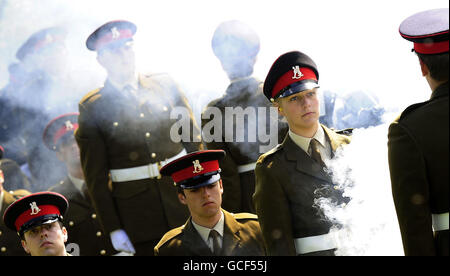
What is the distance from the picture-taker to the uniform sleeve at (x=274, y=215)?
3.75 metres

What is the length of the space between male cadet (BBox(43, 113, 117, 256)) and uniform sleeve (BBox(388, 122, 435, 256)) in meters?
2.92

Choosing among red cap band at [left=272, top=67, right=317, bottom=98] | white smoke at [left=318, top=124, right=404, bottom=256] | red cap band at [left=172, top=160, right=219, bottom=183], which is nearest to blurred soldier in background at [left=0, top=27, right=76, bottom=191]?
red cap band at [left=172, top=160, right=219, bottom=183]

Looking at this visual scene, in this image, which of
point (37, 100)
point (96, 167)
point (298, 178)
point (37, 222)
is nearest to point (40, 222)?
point (37, 222)

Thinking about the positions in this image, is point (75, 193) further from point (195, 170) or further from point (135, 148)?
point (195, 170)

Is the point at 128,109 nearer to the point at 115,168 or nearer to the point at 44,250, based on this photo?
A: the point at 115,168

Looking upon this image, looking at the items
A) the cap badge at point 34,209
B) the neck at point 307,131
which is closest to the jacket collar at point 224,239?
the neck at point 307,131

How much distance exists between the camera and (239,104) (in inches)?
201

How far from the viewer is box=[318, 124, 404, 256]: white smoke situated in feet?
12.5

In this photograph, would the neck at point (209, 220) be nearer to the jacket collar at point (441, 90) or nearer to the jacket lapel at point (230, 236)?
the jacket lapel at point (230, 236)

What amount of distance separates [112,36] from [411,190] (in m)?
2.88

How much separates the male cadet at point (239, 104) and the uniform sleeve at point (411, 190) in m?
1.91

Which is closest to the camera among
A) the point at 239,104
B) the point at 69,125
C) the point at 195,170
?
the point at 195,170

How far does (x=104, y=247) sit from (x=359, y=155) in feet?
8.67
